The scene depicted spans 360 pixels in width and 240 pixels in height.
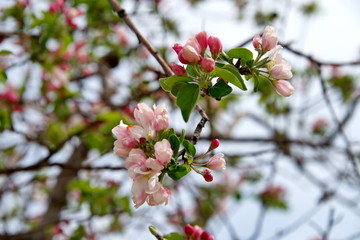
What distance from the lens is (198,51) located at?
0.97m

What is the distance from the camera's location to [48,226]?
276 cm

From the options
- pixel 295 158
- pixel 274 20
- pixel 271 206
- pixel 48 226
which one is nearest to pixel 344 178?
pixel 295 158

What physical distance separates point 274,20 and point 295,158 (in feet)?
4.01

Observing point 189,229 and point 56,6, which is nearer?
point 189,229

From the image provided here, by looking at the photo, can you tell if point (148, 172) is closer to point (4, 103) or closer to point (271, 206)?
point (4, 103)

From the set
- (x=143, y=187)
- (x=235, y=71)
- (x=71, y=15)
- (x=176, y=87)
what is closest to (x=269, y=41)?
(x=235, y=71)

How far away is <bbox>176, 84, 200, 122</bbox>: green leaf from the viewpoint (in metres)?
0.88

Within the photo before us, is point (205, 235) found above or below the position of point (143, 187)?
below

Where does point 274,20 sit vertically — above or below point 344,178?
above

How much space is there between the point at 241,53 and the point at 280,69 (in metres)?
0.12

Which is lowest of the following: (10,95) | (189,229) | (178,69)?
(10,95)

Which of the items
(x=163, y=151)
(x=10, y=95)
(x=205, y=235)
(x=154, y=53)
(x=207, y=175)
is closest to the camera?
(x=163, y=151)

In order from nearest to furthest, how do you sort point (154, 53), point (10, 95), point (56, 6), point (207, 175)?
point (207, 175) < point (154, 53) < point (56, 6) < point (10, 95)

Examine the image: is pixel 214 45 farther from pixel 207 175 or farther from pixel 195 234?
pixel 195 234
